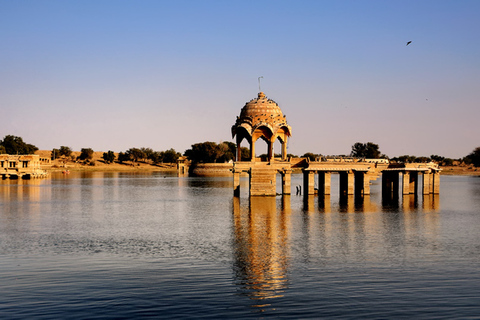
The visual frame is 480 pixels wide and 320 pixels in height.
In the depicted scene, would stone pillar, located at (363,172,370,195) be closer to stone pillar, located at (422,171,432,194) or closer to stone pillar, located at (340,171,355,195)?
stone pillar, located at (340,171,355,195)

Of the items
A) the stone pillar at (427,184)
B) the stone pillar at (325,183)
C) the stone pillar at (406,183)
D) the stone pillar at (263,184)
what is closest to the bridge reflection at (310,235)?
the stone pillar at (263,184)

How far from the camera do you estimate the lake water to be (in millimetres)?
20422

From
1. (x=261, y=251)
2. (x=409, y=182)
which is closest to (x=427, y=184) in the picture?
(x=409, y=182)

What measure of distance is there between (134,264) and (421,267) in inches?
555

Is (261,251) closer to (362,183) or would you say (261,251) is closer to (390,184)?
(362,183)

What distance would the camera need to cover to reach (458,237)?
38.8 m

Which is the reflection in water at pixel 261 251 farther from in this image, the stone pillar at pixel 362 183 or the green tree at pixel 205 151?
the green tree at pixel 205 151

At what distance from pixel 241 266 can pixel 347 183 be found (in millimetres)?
48987

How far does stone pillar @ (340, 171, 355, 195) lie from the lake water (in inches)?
758

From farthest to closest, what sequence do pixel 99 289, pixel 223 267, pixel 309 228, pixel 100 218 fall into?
1. pixel 100 218
2. pixel 309 228
3. pixel 223 267
4. pixel 99 289

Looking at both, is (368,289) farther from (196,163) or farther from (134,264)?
(196,163)

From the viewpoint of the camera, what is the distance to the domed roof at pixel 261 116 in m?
74.4

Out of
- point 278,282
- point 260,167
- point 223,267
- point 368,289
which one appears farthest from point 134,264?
point 260,167

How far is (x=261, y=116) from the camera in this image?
7450 cm
